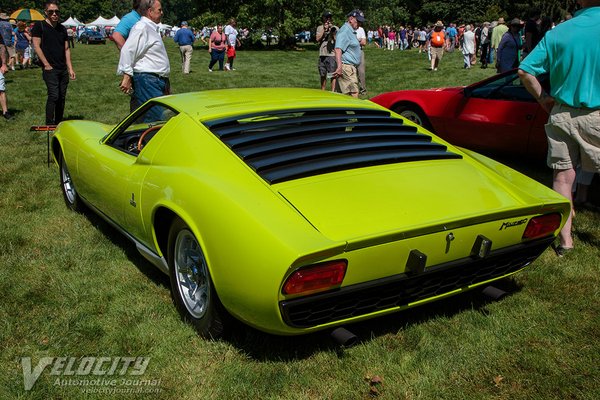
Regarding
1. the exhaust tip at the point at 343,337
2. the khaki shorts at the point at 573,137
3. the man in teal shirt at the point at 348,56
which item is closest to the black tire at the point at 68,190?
the exhaust tip at the point at 343,337

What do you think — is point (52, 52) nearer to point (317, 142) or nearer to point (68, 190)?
point (68, 190)

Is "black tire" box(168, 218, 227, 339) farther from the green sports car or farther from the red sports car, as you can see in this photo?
the red sports car

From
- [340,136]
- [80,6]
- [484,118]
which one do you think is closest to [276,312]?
[340,136]

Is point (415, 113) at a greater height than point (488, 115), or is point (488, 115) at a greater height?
point (488, 115)

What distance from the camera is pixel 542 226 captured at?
295 cm

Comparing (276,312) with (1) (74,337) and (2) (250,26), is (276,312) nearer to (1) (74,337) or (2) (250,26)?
(1) (74,337)

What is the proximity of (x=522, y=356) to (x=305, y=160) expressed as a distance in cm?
145

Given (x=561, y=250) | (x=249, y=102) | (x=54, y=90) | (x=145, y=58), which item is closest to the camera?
(x=249, y=102)

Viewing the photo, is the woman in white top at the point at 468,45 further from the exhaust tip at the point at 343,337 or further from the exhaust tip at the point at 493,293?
the exhaust tip at the point at 343,337

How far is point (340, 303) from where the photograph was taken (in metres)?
2.49

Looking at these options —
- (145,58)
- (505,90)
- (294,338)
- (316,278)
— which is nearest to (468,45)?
(505,90)

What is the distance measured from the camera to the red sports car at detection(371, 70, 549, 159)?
595cm

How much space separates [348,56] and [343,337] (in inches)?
266

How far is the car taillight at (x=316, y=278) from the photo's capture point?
7.51 ft
